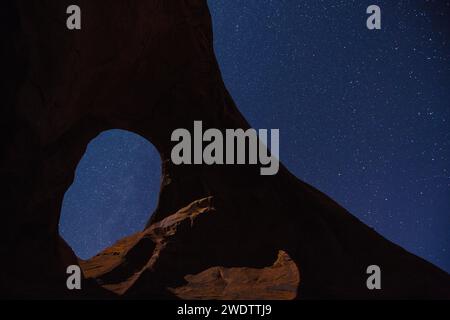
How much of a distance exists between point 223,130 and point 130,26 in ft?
10.7

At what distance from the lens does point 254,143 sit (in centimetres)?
998

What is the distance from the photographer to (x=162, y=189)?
10.7 meters

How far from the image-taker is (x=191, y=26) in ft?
30.9

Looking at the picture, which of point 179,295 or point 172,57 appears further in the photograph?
point 172,57

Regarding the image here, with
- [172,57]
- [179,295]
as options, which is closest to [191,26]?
[172,57]

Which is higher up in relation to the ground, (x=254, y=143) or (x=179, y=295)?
(x=254, y=143)

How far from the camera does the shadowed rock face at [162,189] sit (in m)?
6.33

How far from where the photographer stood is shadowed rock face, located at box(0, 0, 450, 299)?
6.33 metres
